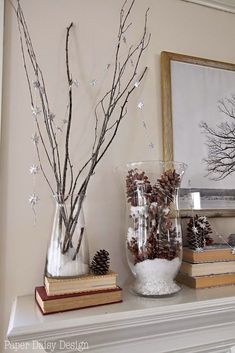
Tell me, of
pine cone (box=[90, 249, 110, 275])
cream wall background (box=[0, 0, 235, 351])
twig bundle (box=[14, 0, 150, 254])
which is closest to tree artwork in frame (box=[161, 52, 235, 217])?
cream wall background (box=[0, 0, 235, 351])

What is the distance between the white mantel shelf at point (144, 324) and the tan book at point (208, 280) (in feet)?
0.09

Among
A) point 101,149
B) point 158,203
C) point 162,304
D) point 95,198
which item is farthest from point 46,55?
point 162,304

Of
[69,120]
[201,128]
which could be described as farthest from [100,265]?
[201,128]

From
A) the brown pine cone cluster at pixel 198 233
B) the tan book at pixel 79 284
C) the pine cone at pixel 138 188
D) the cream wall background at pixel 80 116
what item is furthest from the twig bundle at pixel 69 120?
the brown pine cone cluster at pixel 198 233

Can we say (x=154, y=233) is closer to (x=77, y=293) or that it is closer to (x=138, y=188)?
(x=138, y=188)

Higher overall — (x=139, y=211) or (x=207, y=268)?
(x=139, y=211)

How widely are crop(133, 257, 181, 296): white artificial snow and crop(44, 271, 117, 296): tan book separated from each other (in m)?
0.09

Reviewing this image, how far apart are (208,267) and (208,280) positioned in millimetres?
40

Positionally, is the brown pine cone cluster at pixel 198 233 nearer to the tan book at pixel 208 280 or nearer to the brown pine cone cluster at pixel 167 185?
the tan book at pixel 208 280

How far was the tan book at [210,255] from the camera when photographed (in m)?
0.98

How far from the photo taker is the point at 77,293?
792mm

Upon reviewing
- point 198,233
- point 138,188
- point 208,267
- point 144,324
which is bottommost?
point 144,324

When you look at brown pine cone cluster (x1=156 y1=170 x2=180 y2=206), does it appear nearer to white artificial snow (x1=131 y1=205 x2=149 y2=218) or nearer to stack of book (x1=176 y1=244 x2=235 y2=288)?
white artificial snow (x1=131 y1=205 x2=149 y2=218)

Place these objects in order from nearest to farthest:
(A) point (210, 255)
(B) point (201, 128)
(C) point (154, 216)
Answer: (C) point (154, 216), (A) point (210, 255), (B) point (201, 128)
